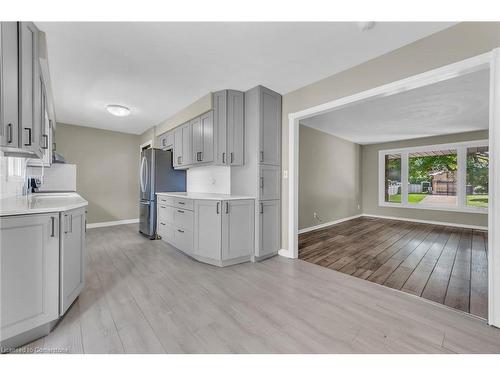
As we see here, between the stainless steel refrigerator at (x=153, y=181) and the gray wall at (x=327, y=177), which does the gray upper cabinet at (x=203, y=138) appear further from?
the gray wall at (x=327, y=177)

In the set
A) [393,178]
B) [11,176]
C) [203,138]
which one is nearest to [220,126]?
[203,138]

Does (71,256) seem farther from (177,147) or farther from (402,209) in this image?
(402,209)

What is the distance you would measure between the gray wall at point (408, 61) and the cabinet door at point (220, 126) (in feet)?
3.33

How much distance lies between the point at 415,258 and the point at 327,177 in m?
2.74

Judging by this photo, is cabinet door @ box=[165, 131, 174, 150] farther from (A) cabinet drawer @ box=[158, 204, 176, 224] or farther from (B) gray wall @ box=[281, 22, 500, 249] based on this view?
(B) gray wall @ box=[281, 22, 500, 249]

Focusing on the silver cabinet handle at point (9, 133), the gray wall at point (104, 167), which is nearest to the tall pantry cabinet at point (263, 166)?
the silver cabinet handle at point (9, 133)

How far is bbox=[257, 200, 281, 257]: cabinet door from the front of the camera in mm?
3033

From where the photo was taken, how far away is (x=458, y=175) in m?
5.40

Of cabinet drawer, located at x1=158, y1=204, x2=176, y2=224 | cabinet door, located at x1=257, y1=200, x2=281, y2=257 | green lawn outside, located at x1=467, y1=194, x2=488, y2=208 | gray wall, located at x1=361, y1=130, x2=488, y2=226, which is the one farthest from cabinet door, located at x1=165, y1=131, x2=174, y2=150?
green lawn outside, located at x1=467, y1=194, x2=488, y2=208

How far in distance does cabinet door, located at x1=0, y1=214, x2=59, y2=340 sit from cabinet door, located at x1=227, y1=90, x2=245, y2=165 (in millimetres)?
2148

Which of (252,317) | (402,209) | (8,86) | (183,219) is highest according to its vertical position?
(8,86)
